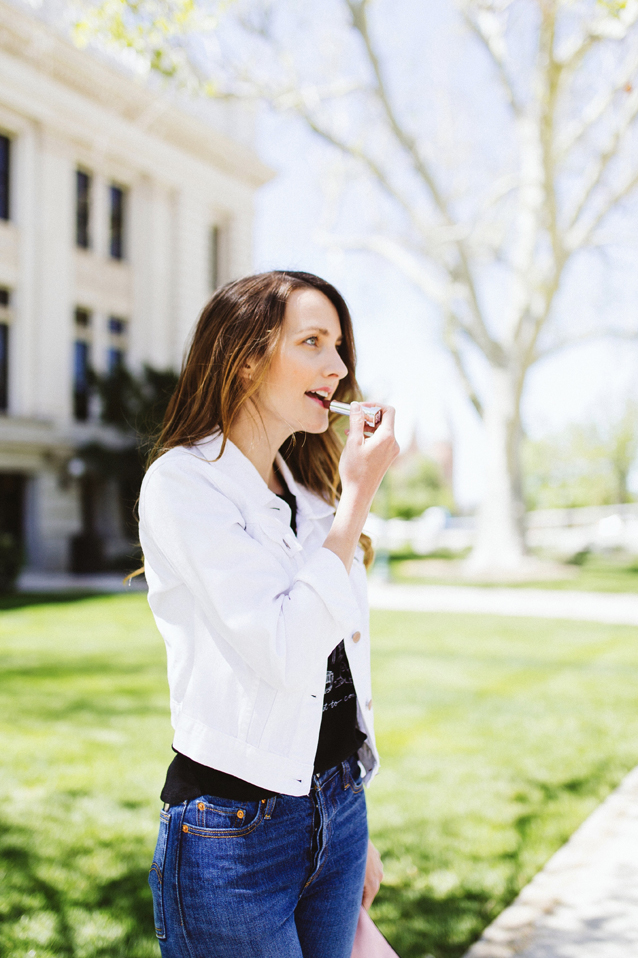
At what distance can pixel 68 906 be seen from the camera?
304 centimetres

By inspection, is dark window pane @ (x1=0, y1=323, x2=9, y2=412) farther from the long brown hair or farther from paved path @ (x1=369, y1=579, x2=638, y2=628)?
the long brown hair

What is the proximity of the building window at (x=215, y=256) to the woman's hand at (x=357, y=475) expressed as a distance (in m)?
22.6

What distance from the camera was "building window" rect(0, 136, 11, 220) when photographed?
17933 mm

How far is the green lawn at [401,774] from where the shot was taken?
3045mm

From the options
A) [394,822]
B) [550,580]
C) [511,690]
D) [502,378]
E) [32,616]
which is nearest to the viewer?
[394,822]

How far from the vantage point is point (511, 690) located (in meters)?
6.45

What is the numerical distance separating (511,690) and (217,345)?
5583mm

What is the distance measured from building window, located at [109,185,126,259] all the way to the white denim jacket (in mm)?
20692

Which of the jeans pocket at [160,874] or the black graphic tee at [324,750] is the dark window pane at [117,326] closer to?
the black graphic tee at [324,750]

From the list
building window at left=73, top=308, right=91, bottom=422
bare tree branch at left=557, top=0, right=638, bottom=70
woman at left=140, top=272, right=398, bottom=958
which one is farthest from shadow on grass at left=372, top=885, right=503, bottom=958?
building window at left=73, top=308, right=91, bottom=422

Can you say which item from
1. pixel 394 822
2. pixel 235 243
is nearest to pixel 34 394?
pixel 235 243

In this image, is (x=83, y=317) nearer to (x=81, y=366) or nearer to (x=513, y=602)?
(x=81, y=366)

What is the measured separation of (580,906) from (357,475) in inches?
97.2

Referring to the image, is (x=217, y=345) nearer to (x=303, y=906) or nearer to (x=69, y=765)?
(x=303, y=906)
